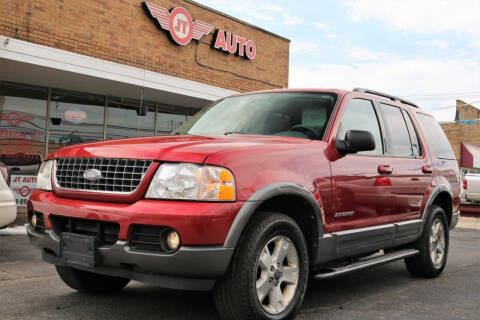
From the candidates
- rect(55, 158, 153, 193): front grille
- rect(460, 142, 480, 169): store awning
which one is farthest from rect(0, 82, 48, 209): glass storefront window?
rect(460, 142, 480, 169): store awning

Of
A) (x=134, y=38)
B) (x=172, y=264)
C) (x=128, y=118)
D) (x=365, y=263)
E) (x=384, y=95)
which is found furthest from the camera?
(x=128, y=118)

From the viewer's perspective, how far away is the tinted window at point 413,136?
5.79 metres

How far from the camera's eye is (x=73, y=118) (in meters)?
12.3

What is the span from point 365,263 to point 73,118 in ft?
30.6

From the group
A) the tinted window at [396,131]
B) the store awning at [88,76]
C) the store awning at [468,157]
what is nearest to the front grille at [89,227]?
the tinted window at [396,131]

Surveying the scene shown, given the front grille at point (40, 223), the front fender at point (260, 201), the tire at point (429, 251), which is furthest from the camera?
the tire at point (429, 251)

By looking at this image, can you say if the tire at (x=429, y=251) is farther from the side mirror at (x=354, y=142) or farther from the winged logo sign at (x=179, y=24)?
the winged logo sign at (x=179, y=24)

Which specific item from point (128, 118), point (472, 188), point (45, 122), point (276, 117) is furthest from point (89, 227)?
point (472, 188)

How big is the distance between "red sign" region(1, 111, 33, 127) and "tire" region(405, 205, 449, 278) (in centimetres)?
875

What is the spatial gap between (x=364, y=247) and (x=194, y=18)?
10150mm

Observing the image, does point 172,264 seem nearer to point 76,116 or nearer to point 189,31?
point 76,116

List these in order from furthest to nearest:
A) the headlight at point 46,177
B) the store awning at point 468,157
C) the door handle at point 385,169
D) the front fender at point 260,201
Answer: the store awning at point 468,157 < the door handle at point 385,169 < the headlight at point 46,177 < the front fender at point 260,201

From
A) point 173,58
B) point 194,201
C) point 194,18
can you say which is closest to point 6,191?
point 194,201

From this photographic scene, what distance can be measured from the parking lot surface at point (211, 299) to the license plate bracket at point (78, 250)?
2.06ft
